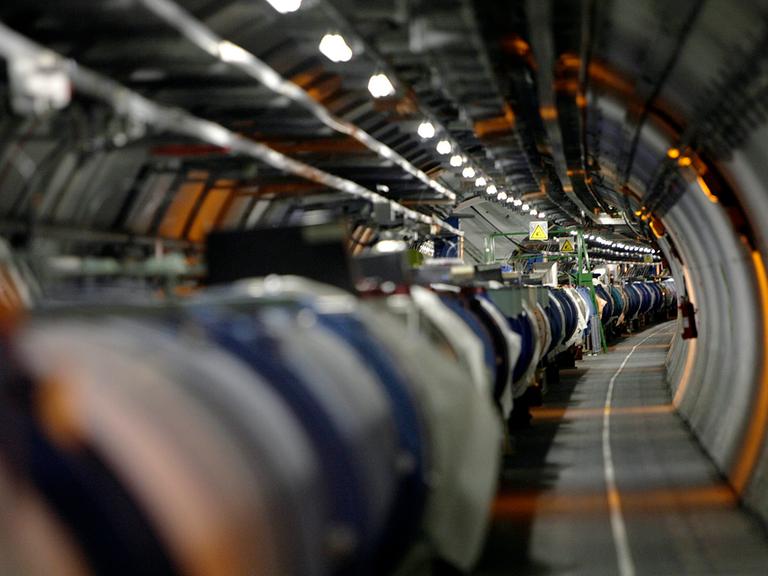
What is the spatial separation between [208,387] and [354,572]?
114 cm

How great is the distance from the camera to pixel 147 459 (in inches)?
152

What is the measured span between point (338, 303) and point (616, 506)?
6128mm

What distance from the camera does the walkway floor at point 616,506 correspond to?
10016 millimetres

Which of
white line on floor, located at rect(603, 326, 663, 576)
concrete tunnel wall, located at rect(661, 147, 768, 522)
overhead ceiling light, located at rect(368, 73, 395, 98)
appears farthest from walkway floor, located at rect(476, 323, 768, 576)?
overhead ceiling light, located at rect(368, 73, 395, 98)

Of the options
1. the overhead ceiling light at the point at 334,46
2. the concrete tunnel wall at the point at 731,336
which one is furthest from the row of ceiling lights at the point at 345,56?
the concrete tunnel wall at the point at 731,336

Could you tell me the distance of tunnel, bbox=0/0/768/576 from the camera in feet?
13.3

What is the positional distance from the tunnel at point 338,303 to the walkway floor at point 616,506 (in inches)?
2.1

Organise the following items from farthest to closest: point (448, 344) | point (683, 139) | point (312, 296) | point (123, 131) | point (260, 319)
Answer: point (683, 139), point (448, 344), point (123, 131), point (312, 296), point (260, 319)

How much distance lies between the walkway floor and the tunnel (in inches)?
2.1

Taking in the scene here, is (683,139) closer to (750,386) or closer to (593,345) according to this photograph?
(750,386)

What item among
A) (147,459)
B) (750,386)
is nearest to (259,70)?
(147,459)

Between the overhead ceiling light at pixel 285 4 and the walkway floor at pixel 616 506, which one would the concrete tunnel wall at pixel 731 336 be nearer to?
the walkway floor at pixel 616 506

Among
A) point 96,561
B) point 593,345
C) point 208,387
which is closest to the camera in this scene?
point 96,561

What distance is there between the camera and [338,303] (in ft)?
22.5
